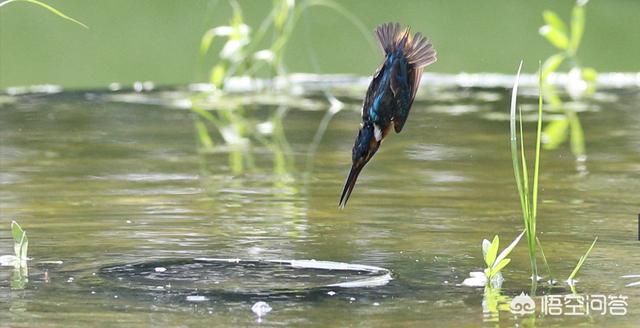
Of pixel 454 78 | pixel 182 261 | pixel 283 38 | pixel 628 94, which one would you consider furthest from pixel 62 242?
pixel 454 78

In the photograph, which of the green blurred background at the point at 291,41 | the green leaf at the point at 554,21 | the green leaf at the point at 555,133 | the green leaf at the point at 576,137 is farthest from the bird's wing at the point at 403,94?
the green blurred background at the point at 291,41

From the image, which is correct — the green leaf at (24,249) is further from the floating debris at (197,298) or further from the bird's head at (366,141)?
the bird's head at (366,141)

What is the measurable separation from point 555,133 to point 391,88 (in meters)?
3.72

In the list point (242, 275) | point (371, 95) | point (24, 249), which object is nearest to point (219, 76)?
point (24, 249)

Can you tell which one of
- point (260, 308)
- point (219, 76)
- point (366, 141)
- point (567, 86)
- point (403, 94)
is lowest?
point (260, 308)

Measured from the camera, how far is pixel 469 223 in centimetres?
427

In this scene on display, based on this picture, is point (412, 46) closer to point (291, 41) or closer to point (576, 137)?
point (576, 137)

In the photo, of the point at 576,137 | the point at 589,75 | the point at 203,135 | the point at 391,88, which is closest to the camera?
the point at 391,88

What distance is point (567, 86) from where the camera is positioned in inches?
372

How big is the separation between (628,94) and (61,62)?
4256 millimetres

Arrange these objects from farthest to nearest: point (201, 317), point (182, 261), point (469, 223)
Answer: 1. point (469, 223)
2. point (182, 261)
3. point (201, 317)

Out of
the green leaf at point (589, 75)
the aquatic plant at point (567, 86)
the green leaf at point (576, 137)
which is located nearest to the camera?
the green leaf at point (576, 137)

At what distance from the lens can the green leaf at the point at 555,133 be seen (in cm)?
648

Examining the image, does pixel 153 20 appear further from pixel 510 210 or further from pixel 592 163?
pixel 510 210
